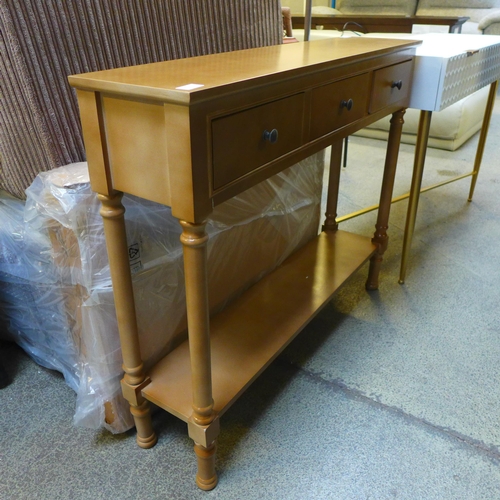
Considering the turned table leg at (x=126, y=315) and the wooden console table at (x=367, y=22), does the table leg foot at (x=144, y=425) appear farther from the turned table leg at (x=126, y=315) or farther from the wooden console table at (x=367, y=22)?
the wooden console table at (x=367, y=22)

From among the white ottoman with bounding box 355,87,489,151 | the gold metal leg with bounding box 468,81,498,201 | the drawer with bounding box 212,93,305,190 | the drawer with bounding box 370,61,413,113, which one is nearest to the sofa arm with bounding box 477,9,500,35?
the white ottoman with bounding box 355,87,489,151

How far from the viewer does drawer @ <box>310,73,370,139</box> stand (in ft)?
2.86

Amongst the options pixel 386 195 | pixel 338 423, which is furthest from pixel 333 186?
pixel 338 423

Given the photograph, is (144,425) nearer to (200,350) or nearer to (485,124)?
(200,350)

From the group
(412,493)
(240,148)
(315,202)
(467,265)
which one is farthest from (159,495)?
(467,265)

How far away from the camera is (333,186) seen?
5.17 ft

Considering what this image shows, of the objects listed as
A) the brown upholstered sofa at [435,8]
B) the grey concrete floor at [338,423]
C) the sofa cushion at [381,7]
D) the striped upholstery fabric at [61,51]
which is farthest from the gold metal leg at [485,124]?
the sofa cushion at [381,7]

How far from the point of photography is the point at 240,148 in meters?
0.70

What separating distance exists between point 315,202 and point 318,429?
0.74m

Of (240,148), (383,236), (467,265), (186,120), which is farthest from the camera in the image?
(467,265)

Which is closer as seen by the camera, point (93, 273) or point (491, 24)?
point (93, 273)

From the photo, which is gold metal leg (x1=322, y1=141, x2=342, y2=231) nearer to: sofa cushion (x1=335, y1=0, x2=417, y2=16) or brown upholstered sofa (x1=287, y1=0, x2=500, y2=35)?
brown upholstered sofa (x1=287, y1=0, x2=500, y2=35)

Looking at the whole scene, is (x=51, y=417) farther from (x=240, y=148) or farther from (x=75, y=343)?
(x=240, y=148)

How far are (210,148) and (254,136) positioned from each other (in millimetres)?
104
